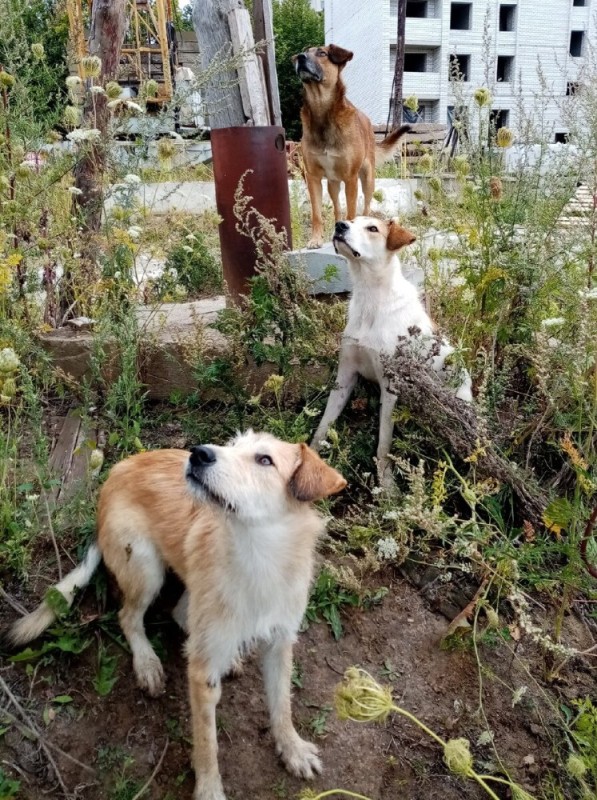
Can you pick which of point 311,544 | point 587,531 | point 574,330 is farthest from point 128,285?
point 587,531

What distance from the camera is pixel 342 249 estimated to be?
335 centimetres

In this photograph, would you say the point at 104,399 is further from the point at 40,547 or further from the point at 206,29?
the point at 206,29

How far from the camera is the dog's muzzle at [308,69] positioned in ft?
16.6

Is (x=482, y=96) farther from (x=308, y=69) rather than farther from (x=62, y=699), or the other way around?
(x=62, y=699)

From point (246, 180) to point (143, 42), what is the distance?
16.9 metres

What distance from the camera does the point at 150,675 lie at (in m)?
2.37

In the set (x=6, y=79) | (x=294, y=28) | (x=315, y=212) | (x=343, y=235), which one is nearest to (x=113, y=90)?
(x=6, y=79)

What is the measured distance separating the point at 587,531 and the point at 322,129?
414 cm

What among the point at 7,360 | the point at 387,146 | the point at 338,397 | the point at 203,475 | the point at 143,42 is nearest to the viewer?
the point at 203,475

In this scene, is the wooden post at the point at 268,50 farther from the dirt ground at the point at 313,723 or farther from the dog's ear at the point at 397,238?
the dirt ground at the point at 313,723

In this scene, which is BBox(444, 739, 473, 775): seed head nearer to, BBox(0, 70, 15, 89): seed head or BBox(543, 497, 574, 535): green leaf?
BBox(543, 497, 574, 535): green leaf

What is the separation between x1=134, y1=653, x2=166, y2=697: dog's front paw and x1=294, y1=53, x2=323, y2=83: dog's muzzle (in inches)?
176

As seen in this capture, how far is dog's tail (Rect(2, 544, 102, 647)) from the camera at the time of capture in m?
2.33

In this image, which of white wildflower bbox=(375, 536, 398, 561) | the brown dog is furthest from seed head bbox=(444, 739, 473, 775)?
the brown dog
